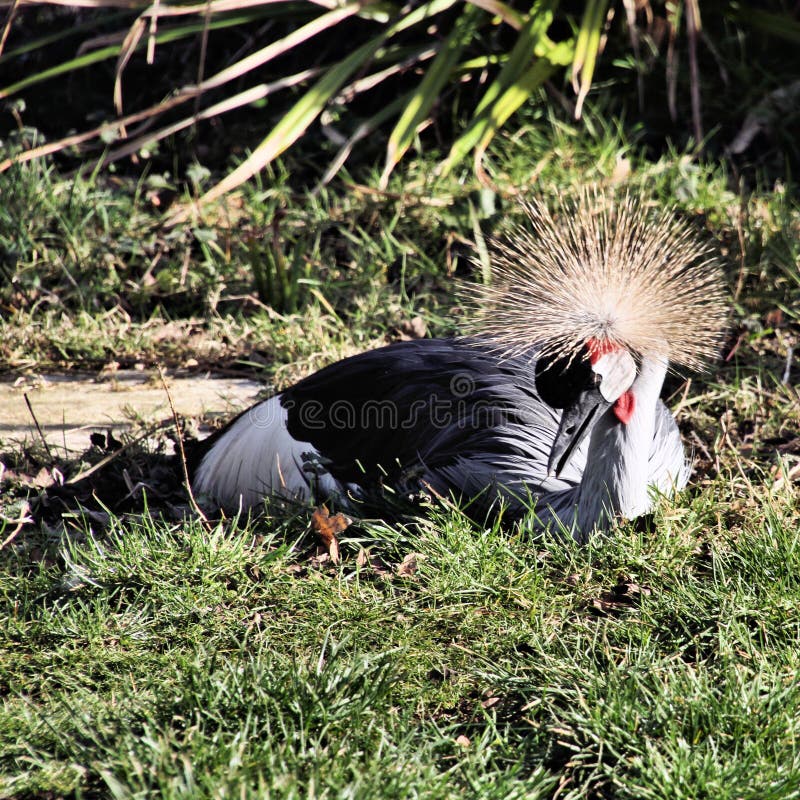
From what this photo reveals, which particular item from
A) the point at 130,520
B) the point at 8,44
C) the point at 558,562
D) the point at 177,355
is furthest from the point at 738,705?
the point at 8,44

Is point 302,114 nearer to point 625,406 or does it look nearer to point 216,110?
point 216,110

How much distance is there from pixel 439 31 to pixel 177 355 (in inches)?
71.5

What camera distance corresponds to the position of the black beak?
186cm

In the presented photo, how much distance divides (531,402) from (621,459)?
0.40 metres

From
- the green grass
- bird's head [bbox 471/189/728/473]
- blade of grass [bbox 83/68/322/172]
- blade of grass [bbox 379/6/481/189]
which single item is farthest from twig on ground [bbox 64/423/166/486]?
blade of grass [bbox 83/68/322/172]

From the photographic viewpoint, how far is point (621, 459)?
1.93m

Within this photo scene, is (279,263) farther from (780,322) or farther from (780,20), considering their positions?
(780,20)

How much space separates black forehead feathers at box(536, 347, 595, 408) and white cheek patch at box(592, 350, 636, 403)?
0.02 meters

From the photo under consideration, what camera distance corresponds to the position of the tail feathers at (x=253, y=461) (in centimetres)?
238

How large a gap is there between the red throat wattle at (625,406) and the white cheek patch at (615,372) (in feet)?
0.05

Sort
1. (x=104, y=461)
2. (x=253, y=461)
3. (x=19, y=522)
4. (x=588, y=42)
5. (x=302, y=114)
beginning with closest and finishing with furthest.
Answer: (x=19, y=522) → (x=104, y=461) → (x=253, y=461) → (x=588, y=42) → (x=302, y=114)

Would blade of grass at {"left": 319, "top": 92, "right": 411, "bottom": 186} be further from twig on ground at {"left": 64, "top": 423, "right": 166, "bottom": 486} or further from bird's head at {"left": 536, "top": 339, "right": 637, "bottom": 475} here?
bird's head at {"left": 536, "top": 339, "right": 637, "bottom": 475}

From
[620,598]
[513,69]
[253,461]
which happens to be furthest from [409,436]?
[513,69]

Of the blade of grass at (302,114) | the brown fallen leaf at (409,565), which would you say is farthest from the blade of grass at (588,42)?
the brown fallen leaf at (409,565)
